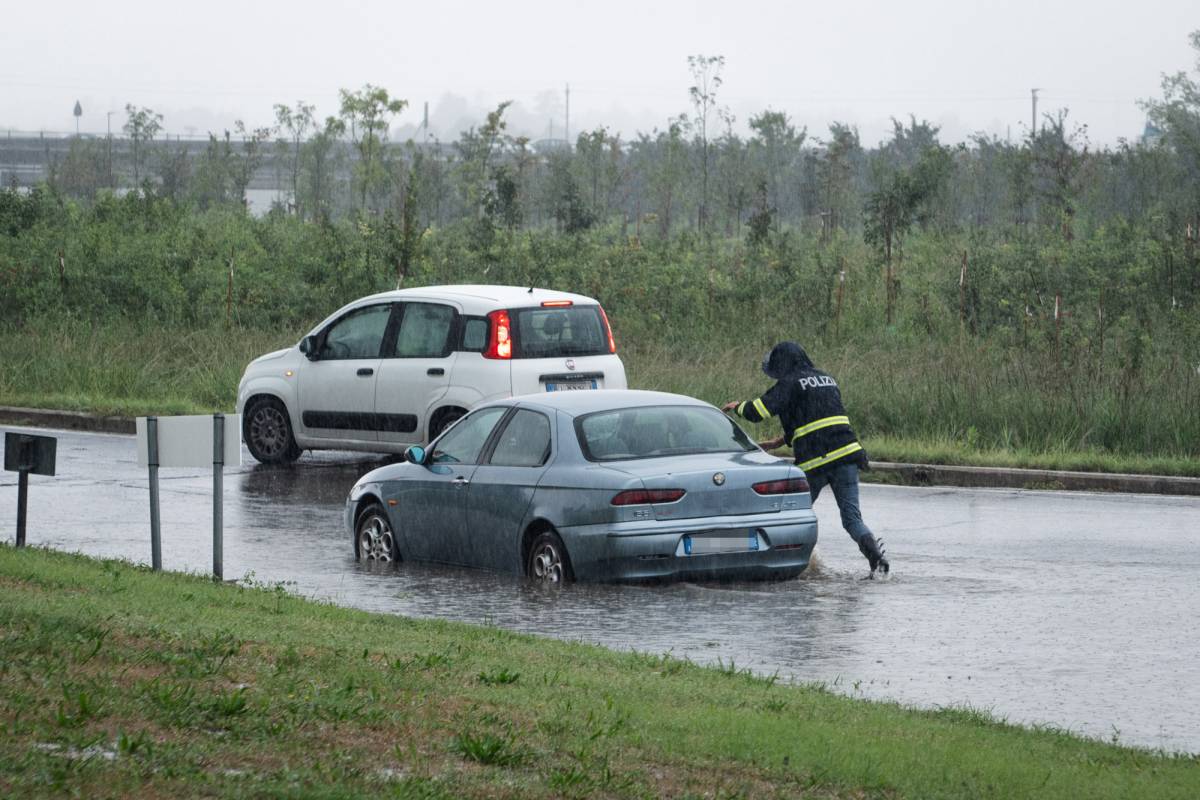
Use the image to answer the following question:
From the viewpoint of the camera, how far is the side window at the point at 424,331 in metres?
17.5

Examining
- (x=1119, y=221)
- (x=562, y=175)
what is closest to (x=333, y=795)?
(x=1119, y=221)

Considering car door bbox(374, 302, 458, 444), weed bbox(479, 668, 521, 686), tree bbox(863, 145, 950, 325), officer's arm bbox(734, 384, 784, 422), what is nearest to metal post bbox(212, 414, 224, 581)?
officer's arm bbox(734, 384, 784, 422)

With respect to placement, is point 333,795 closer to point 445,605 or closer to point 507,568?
point 445,605

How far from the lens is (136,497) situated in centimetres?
1639

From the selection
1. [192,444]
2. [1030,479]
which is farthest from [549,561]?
[1030,479]

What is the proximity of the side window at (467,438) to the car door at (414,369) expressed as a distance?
4167 millimetres

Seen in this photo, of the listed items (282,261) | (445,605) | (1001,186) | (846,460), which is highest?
(1001,186)

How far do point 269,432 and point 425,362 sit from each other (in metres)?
2.68

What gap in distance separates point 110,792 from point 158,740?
0.69 meters

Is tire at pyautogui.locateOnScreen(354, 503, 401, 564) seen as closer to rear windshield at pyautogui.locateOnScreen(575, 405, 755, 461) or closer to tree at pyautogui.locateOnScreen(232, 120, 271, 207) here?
rear windshield at pyautogui.locateOnScreen(575, 405, 755, 461)

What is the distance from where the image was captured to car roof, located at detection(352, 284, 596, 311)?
17266mm

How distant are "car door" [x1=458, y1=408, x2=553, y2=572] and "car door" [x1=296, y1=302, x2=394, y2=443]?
565 centimetres

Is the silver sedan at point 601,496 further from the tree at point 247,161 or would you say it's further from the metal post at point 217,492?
the tree at point 247,161

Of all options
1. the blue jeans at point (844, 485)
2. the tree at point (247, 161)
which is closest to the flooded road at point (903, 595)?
the blue jeans at point (844, 485)
